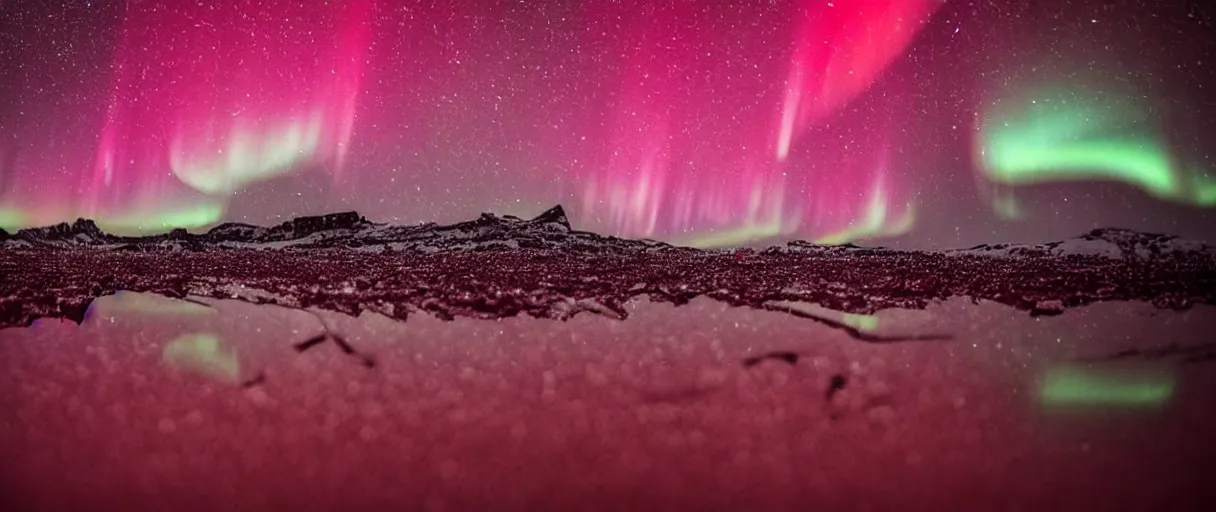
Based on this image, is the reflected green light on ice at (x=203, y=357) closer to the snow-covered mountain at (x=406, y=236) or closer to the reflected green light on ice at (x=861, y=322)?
the snow-covered mountain at (x=406, y=236)

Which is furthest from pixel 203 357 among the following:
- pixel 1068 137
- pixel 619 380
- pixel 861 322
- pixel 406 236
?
pixel 1068 137

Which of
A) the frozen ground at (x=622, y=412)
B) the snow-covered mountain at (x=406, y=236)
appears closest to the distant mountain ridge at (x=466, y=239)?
the snow-covered mountain at (x=406, y=236)

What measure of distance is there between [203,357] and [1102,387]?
1573 mm

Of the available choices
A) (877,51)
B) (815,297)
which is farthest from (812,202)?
(877,51)

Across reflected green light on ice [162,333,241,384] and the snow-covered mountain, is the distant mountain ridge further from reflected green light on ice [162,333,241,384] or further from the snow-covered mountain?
reflected green light on ice [162,333,241,384]

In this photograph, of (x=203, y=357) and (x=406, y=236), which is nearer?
(x=203, y=357)

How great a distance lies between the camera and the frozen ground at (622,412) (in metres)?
0.93

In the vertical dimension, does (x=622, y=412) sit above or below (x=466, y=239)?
below

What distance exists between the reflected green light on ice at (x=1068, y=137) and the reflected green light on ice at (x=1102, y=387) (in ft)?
1.27

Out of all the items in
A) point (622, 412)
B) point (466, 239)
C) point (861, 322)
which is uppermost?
point (466, 239)

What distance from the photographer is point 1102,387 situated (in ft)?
3.27

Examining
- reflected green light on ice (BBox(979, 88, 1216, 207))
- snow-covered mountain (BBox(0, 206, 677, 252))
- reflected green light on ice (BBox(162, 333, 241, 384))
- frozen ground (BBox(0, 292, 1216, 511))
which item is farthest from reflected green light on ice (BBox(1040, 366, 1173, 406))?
reflected green light on ice (BBox(162, 333, 241, 384))

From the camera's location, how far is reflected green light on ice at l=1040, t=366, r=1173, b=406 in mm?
985

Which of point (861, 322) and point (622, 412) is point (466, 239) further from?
point (861, 322)
